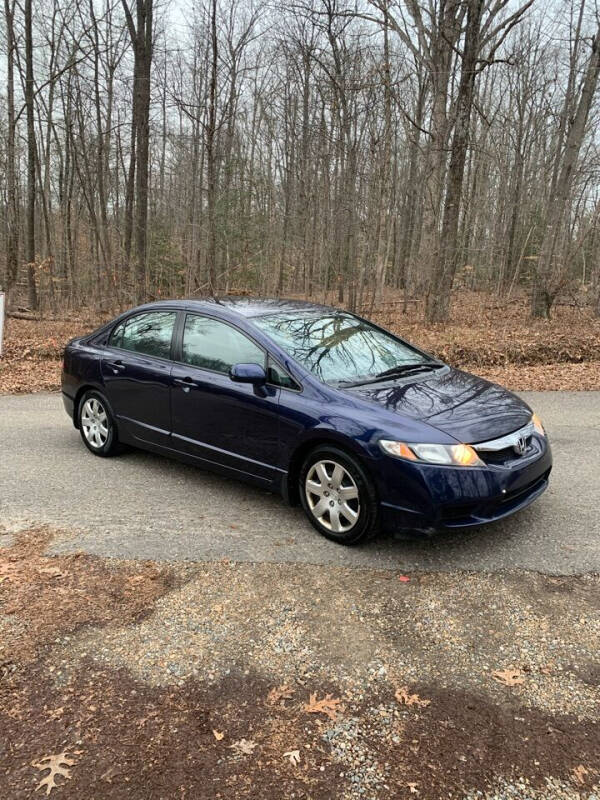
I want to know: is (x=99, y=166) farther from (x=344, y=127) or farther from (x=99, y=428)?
(x=99, y=428)

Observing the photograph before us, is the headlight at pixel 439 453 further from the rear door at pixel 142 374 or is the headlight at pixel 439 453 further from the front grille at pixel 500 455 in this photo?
the rear door at pixel 142 374

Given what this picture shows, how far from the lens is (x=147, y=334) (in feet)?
18.2

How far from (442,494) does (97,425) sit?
3812 mm

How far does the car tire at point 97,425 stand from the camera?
5777 millimetres

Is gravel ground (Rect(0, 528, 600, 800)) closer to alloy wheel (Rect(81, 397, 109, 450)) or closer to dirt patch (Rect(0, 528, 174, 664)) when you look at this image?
dirt patch (Rect(0, 528, 174, 664))

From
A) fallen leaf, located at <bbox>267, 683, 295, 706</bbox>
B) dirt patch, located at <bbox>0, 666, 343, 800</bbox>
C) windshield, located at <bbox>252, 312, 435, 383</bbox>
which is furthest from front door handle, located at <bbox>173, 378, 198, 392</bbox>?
fallen leaf, located at <bbox>267, 683, 295, 706</bbox>

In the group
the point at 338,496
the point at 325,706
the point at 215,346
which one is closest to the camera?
the point at 325,706

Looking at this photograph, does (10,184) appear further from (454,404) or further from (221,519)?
(454,404)

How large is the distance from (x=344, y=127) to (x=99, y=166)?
26.1 feet

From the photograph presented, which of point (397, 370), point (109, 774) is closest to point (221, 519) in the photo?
point (397, 370)

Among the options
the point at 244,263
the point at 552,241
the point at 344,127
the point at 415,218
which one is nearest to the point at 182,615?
the point at 552,241

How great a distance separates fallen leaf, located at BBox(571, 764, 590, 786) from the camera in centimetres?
214

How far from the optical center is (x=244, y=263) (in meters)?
22.7

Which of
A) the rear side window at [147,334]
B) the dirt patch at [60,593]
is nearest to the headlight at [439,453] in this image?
the dirt patch at [60,593]
